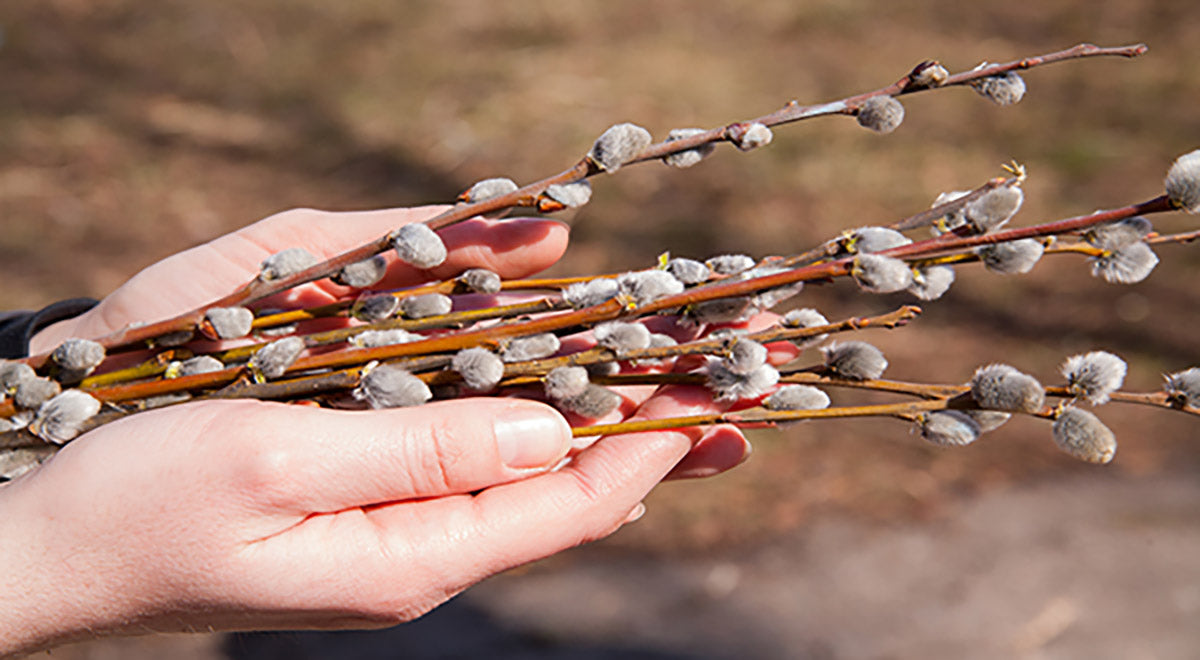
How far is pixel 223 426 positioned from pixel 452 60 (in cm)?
377

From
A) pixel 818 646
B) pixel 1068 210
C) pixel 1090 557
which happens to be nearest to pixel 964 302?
pixel 1068 210

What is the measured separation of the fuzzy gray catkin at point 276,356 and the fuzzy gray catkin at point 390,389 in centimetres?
9

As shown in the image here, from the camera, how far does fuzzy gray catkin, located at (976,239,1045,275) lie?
854 millimetres

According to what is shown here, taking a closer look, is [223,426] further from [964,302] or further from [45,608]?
[964,302]

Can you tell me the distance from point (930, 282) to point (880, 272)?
9 cm

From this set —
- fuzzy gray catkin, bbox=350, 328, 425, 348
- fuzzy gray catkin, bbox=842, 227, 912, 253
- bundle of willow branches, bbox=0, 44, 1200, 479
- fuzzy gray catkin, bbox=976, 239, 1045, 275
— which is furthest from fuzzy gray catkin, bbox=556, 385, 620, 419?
fuzzy gray catkin, bbox=976, 239, 1045, 275

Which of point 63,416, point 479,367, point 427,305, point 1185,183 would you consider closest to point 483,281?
point 427,305

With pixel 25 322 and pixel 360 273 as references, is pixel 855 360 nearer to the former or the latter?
pixel 360 273

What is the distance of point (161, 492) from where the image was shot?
939 mm

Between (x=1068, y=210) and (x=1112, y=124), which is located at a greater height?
(x=1112, y=124)

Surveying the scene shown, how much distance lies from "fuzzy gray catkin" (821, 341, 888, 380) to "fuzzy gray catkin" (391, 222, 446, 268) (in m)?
0.47

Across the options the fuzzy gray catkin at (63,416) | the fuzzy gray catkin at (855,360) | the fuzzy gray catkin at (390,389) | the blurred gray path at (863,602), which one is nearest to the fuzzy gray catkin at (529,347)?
the fuzzy gray catkin at (390,389)

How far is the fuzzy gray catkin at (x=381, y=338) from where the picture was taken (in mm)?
1054

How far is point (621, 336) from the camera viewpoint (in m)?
0.96
